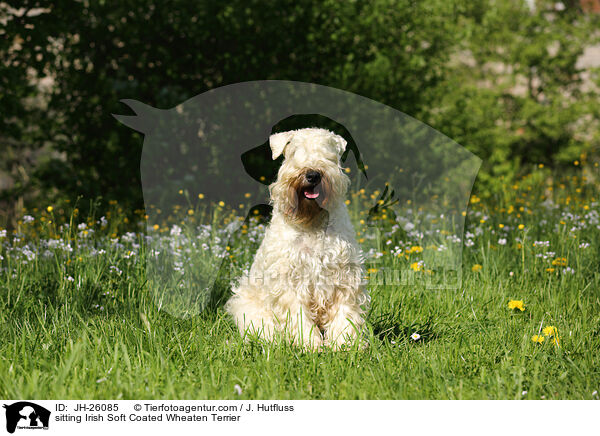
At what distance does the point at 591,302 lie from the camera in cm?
403

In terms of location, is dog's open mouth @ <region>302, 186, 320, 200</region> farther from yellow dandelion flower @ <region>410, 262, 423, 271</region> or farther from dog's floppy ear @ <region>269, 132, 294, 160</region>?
yellow dandelion flower @ <region>410, 262, 423, 271</region>

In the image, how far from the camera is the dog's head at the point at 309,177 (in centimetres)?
317

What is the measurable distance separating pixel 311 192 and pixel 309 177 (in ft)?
0.30

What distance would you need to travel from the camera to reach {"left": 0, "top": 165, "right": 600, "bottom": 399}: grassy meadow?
283cm

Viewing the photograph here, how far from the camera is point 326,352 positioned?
324cm

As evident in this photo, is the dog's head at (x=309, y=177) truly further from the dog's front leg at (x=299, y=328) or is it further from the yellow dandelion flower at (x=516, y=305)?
the yellow dandelion flower at (x=516, y=305)

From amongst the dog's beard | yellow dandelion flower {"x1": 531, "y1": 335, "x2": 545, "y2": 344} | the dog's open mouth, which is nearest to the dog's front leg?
the dog's beard

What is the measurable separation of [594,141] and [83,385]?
9.79m

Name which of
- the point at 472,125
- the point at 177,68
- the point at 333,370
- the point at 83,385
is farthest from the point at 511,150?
the point at 83,385

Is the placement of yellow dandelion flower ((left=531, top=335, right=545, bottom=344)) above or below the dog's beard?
below

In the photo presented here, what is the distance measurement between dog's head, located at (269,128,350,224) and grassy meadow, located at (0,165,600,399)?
Answer: 0.79 m

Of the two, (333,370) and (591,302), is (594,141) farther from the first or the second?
(333,370)
